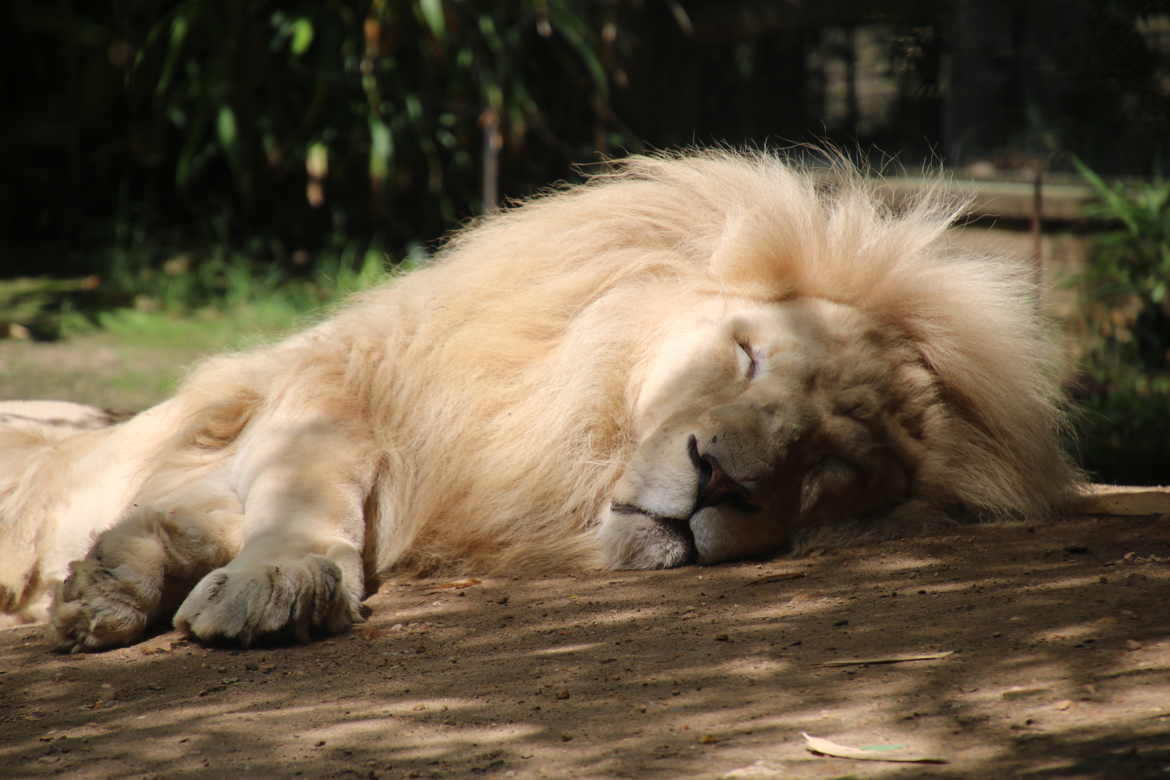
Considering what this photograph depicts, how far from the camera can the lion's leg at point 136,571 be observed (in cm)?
258

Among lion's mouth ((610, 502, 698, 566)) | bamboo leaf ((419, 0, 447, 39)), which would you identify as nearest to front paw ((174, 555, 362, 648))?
lion's mouth ((610, 502, 698, 566))

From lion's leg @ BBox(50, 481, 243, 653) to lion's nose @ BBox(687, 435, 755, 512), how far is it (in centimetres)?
97

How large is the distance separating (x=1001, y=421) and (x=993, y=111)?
359 cm

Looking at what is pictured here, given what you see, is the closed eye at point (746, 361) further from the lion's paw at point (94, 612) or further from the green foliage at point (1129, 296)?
the green foliage at point (1129, 296)

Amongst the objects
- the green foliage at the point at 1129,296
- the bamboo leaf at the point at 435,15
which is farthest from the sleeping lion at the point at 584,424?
the bamboo leaf at the point at 435,15

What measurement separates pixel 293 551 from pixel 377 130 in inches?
221

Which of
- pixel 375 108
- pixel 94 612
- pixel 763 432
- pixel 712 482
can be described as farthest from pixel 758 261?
pixel 375 108

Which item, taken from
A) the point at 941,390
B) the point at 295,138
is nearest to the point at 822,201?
the point at 941,390

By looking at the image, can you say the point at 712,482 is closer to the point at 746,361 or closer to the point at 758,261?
the point at 746,361

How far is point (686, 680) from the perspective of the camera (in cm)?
214

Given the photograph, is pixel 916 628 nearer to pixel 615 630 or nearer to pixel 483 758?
pixel 615 630

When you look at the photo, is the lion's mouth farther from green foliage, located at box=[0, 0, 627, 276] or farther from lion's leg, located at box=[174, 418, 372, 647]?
green foliage, located at box=[0, 0, 627, 276]

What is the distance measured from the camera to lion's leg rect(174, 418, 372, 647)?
251 centimetres

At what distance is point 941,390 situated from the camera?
10.2 feet
